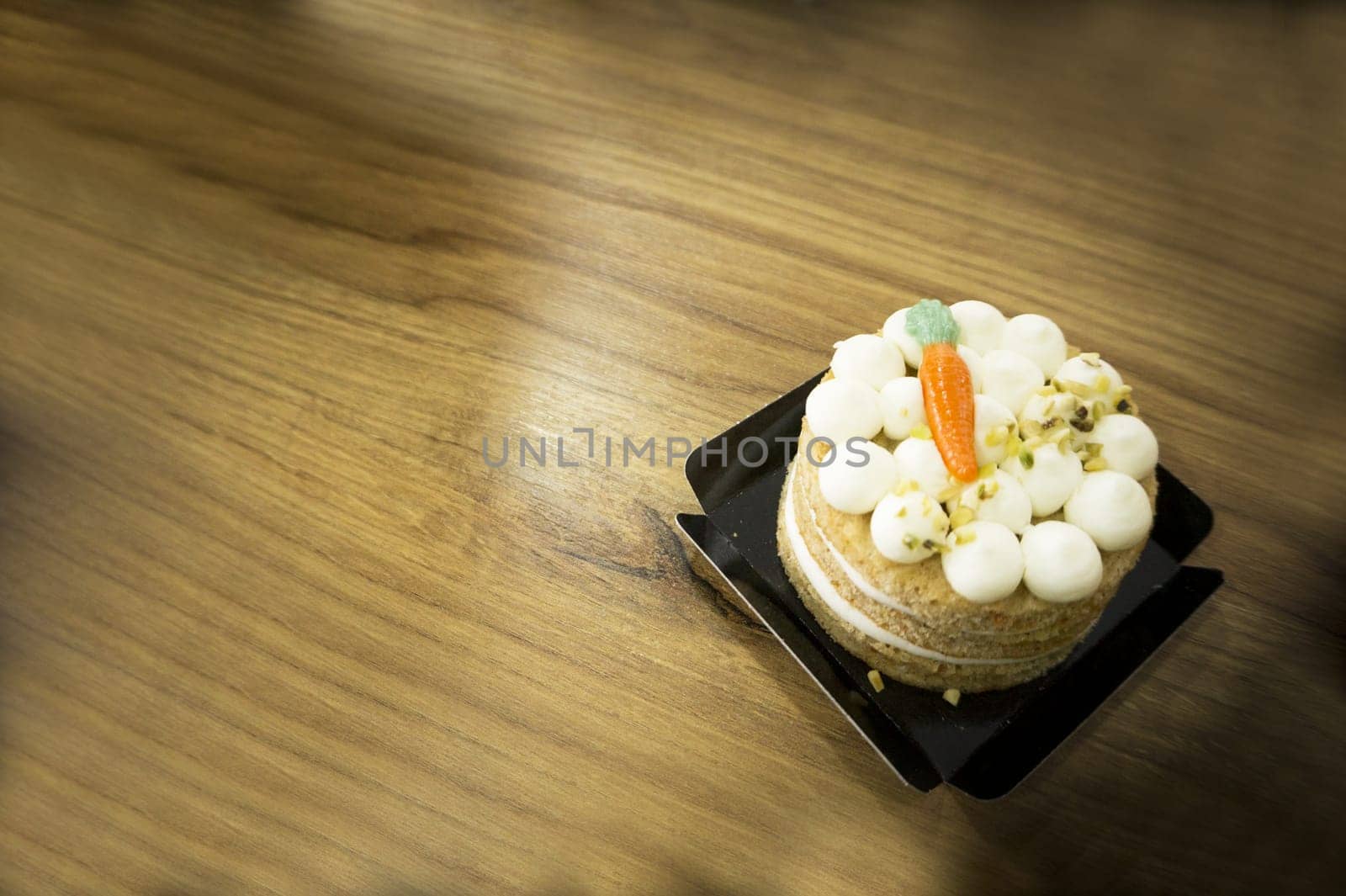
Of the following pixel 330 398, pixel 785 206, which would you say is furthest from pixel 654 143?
pixel 330 398

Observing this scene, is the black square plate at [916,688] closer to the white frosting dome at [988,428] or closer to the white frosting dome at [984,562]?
the white frosting dome at [984,562]

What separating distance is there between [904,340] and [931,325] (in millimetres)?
39

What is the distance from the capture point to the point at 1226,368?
1513 millimetres

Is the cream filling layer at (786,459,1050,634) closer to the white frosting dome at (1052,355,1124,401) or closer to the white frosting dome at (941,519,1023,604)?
the white frosting dome at (941,519,1023,604)

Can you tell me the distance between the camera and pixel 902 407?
41.9 inches

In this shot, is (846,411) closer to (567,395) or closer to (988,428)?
(988,428)

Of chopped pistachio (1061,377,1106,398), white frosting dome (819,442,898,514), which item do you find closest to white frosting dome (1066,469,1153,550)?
chopped pistachio (1061,377,1106,398)

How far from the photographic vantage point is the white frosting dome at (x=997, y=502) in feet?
3.30

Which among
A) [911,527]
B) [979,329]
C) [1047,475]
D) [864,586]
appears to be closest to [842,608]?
[864,586]

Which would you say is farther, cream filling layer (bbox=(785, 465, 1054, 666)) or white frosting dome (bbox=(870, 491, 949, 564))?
cream filling layer (bbox=(785, 465, 1054, 666))

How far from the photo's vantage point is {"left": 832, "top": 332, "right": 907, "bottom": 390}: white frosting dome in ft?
3.65

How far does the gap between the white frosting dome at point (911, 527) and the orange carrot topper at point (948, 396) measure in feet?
0.19

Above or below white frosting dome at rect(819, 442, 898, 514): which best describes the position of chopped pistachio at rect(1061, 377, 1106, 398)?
above

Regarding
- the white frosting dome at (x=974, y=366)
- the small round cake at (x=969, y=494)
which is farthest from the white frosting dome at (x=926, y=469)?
the white frosting dome at (x=974, y=366)
